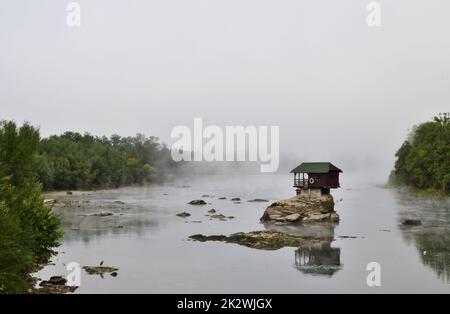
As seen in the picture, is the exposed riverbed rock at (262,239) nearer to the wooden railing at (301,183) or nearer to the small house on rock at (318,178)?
the small house on rock at (318,178)

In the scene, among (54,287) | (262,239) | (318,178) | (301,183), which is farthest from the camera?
(301,183)

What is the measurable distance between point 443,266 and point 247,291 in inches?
775

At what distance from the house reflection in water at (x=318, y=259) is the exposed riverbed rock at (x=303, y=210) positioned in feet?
60.8

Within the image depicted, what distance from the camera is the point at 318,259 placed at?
1774 inches

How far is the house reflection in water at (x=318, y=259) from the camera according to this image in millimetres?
40250

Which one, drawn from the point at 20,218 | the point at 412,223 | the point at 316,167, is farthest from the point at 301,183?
the point at 20,218

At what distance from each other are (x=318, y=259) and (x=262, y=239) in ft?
32.8

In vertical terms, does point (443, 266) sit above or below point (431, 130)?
below

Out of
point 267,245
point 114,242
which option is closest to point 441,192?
point 267,245

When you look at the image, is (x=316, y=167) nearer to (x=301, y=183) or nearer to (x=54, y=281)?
(x=301, y=183)

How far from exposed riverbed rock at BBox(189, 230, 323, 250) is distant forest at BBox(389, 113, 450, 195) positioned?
7277cm

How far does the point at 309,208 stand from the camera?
241 ft

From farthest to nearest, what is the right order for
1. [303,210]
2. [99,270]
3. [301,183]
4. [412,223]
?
[301,183], [303,210], [412,223], [99,270]
